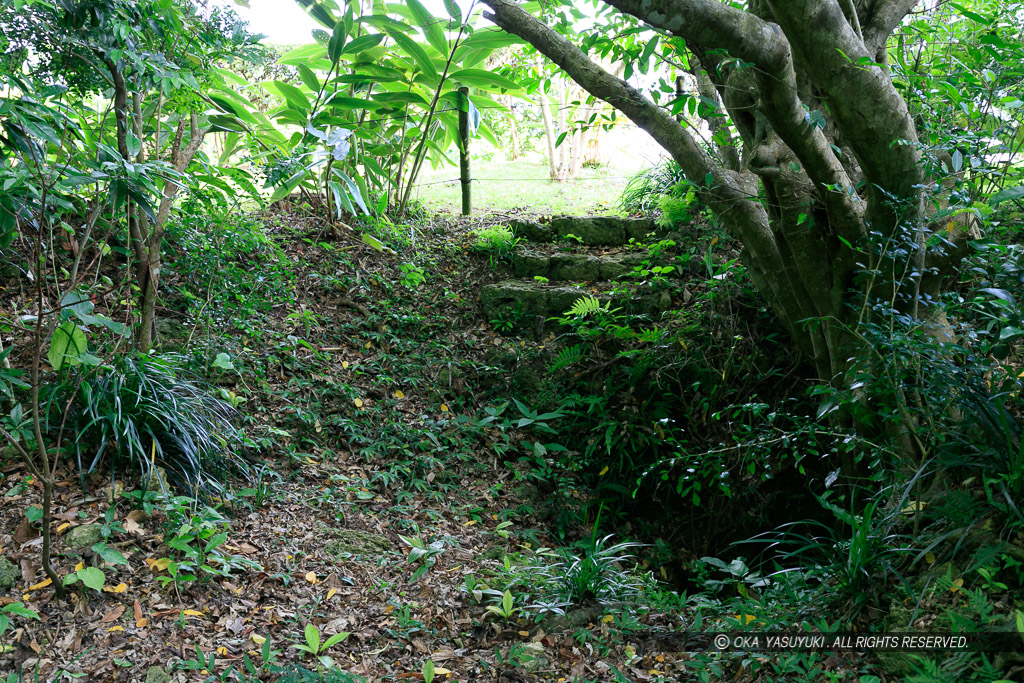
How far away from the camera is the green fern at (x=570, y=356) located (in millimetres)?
4223

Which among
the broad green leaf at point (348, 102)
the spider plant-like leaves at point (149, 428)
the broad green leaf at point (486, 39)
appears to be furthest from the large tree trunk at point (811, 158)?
the spider plant-like leaves at point (149, 428)

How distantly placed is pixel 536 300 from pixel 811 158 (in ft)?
7.88

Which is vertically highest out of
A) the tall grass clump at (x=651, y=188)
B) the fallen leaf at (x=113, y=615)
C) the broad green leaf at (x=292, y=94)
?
the broad green leaf at (x=292, y=94)

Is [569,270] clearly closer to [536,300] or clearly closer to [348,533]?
[536,300]

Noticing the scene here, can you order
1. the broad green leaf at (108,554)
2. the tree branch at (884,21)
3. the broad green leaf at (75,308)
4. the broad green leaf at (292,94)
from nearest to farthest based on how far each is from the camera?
the broad green leaf at (75,308)
the broad green leaf at (108,554)
the tree branch at (884,21)
the broad green leaf at (292,94)

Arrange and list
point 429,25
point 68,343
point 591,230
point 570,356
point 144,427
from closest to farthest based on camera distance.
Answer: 1. point 68,343
2. point 144,427
3. point 570,356
4. point 429,25
5. point 591,230

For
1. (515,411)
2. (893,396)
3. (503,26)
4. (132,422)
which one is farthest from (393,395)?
(893,396)

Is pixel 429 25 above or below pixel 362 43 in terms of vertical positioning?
above

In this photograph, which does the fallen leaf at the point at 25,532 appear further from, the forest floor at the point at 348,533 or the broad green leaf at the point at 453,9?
the broad green leaf at the point at 453,9

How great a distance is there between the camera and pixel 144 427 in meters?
2.91

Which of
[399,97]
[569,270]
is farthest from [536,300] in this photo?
[399,97]

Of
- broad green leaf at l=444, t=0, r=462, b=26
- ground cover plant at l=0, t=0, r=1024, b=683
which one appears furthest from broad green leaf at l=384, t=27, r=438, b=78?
broad green leaf at l=444, t=0, r=462, b=26

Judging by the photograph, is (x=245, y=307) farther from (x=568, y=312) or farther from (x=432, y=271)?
(x=568, y=312)

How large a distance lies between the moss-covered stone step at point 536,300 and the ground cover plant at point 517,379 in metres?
0.02
